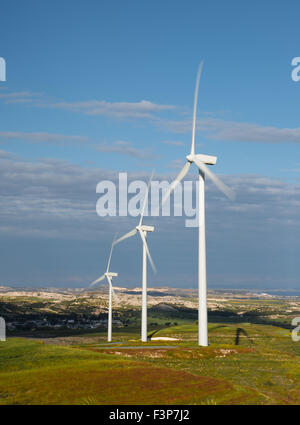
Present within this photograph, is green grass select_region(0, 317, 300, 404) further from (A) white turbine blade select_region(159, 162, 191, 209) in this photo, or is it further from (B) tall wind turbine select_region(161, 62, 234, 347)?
(A) white turbine blade select_region(159, 162, 191, 209)

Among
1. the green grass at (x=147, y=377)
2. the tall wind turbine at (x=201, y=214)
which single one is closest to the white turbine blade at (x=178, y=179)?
the tall wind turbine at (x=201, y=214)

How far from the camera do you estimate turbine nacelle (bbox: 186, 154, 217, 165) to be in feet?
241

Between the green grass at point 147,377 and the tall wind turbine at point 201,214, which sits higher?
the tall wind turbine at point 201,214

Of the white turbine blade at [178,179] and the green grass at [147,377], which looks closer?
the green grass at [147,377]

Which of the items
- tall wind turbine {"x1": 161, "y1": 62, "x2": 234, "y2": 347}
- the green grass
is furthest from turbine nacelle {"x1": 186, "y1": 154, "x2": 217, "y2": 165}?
the green grass

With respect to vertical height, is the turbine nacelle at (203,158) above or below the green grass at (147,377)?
above

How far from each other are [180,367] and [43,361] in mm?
16774

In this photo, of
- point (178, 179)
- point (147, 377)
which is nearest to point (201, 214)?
point (178, 179)

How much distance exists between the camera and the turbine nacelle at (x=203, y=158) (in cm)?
7331

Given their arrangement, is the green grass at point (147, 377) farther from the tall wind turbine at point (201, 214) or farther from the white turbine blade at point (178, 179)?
the white turbine blade at point (178, 179)

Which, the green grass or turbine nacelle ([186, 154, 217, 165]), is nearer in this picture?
the green grass
